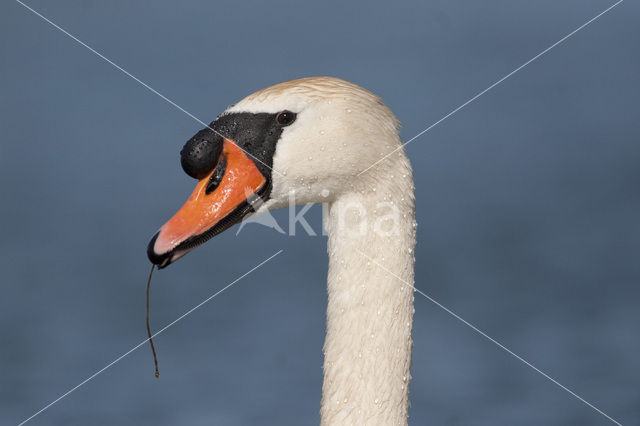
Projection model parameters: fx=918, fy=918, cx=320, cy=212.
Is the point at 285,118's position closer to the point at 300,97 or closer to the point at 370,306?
the point at 300,97

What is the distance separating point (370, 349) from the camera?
2.98 metres

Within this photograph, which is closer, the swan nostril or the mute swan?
the swan nostril

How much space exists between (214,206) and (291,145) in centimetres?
33

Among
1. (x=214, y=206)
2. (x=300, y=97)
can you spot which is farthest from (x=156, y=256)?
(x=300, y=97)

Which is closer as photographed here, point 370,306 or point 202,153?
point 202,153

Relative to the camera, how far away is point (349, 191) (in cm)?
303

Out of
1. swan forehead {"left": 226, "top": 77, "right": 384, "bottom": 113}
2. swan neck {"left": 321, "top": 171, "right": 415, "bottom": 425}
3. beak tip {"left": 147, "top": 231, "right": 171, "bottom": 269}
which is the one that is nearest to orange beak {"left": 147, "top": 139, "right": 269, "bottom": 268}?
beak tip {"left": 147, "top": 231, "right": 171, "bottom": 269}

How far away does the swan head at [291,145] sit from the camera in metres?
2.94

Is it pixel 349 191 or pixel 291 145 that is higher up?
pixel 291 145

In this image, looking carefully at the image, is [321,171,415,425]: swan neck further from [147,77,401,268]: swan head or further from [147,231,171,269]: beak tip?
[147,231,171,269]: beak tip

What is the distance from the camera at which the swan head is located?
2.94 metres

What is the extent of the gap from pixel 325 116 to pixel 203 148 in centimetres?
Result: 41

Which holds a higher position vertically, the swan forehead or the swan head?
the swan forehead

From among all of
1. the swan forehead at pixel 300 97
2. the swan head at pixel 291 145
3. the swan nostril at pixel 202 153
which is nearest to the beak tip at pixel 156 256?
the swan head at pixel 291 145
